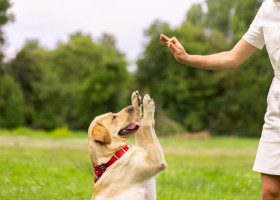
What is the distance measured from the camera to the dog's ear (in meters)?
4.69

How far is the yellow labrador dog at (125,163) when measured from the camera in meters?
4.53

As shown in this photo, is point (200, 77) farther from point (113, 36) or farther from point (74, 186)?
point (74, 186)

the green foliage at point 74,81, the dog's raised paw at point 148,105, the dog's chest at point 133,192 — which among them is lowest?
the dog's chest at point 133,192

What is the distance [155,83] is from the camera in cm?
5716

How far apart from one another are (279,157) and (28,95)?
57.1m

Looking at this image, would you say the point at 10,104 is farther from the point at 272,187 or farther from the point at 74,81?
the point at 272,187

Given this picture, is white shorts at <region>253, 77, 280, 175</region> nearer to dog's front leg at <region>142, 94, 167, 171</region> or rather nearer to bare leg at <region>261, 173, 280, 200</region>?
bare leg at <region>261, 173, 280, 200</region>

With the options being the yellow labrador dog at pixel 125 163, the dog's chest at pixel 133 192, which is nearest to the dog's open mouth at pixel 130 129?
the yellow labrador dog at pixel 125 163

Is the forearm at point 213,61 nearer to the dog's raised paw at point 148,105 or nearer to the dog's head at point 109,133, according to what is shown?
the dog's raised paw at point 148,105

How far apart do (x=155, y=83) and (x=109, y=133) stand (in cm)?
5239

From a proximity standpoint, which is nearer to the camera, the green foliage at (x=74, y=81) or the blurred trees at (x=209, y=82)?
the blurred trees at (x=209, y=82)

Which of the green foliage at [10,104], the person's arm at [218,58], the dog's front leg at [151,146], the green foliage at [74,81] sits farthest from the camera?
the green foliage at [74,81]

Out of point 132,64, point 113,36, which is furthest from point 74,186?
point 113,36

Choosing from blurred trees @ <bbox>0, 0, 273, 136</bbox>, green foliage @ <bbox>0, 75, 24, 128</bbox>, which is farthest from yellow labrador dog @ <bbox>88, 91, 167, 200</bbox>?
green foliage @ <bbox>0, 75, 24, 128</bbox>
